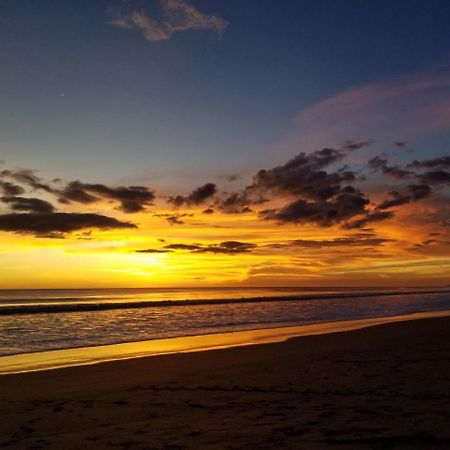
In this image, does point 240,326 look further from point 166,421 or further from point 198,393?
point 166,421

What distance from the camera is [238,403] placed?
9633 millimetres

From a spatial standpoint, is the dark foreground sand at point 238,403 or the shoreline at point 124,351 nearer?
the dark foreground sand at point 238,403

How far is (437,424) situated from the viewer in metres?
7.52

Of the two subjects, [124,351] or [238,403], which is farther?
[124,351]

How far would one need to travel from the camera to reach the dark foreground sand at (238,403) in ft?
23.9

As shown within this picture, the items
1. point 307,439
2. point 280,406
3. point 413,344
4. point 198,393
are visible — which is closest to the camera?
point 307,439

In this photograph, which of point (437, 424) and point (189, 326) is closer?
point (437, 424)

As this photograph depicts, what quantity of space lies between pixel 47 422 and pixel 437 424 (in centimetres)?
→ 670

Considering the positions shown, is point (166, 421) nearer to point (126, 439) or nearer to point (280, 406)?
point (126, 439)

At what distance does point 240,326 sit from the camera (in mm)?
32656

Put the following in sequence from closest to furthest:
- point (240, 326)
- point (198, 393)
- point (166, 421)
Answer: point (166, 421) → point (198, 393) → point (240, 326)

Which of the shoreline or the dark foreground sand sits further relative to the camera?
the shoreline

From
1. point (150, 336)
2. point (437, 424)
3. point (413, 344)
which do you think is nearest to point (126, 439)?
point (437, 424)

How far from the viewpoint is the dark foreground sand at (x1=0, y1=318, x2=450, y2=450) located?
7285mm
